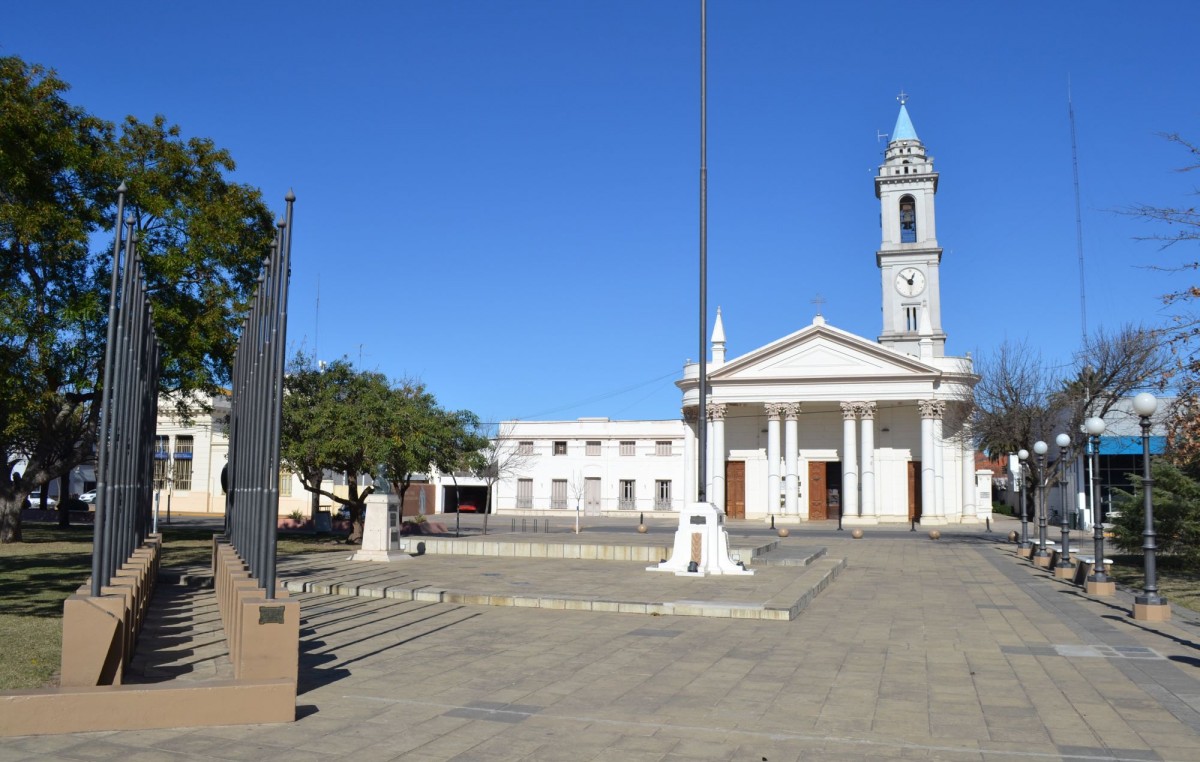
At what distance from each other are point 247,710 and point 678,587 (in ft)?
32.5

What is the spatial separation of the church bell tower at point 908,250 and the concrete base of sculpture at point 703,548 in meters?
48.4

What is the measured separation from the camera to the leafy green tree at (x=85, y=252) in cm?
1866

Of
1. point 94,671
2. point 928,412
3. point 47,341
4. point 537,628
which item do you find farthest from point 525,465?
point 94,671

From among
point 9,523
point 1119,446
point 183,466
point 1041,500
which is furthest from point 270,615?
point 183,466

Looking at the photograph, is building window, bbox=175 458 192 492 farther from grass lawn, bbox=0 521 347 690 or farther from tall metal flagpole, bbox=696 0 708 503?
tall metal flagpole, bbox=696 0 708 503

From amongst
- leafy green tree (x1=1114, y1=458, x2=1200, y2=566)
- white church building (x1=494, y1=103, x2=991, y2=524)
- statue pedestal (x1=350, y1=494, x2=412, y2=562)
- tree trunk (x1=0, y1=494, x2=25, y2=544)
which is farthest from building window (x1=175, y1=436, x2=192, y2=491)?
leafy green tree (x1=1114, y1=458, x2=1200, y2=566)

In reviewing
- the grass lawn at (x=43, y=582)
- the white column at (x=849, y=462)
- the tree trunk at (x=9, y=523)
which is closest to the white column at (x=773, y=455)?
the white column at (x=849, y=462)

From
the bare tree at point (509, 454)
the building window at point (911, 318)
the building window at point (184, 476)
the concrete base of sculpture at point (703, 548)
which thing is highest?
the building window at point (911, 318)

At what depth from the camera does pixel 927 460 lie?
2116 inches

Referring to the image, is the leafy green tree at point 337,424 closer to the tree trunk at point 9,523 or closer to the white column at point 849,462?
the tree trunk at point 9,523

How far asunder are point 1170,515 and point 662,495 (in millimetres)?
46743

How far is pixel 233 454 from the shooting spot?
1497 cm

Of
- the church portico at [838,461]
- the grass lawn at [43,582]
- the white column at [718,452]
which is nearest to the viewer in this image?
the grass lawn at [43,582]

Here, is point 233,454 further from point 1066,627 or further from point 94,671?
point 1066,627
